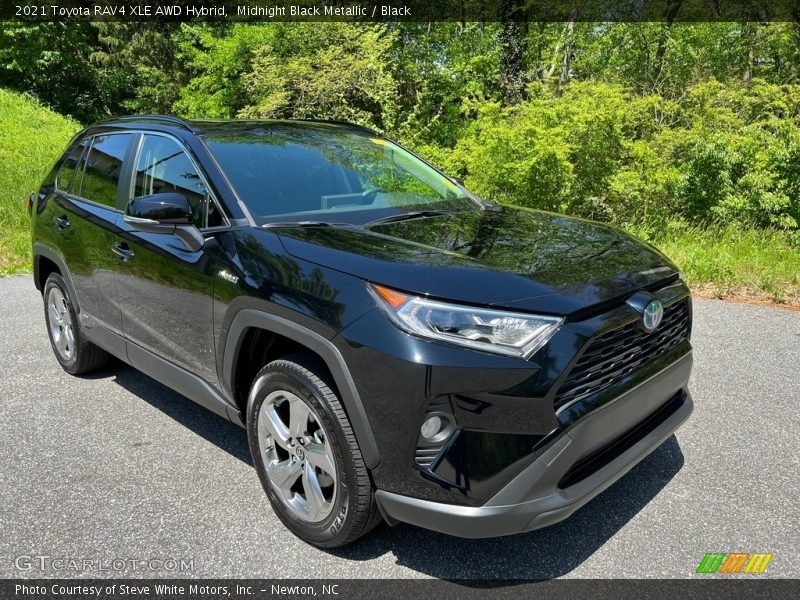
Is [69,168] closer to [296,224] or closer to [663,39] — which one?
[296,224]

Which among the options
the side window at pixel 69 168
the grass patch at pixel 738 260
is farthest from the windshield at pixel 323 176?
the grass patch at pixel 738 260

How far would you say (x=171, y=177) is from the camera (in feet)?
10.8

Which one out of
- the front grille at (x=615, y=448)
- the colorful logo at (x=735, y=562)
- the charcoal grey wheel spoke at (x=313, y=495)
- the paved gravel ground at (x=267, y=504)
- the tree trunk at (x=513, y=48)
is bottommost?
the paved gravel ground at (x=267, y=504)

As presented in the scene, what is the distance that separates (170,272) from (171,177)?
0.57 metres

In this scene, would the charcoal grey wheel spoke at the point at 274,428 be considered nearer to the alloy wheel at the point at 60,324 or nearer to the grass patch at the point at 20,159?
the alloy wheel at the point at 60,324

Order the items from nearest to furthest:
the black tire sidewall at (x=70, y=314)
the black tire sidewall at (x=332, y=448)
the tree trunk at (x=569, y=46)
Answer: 1. the black tire sidewall at (x=332, y=448)
2. the black tire sidewall at (x=70, y=314)
3. the tree trunk at (x=569, y=46)

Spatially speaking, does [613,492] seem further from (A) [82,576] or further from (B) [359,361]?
(A) [82,576]

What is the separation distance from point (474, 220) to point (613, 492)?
1476 mm

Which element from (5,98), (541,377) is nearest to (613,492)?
(541,377)

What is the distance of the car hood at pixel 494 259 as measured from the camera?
2.17 m

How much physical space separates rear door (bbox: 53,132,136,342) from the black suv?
0.11 feet

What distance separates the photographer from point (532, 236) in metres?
2.86

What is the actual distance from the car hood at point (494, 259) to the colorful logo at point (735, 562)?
3.70 feet

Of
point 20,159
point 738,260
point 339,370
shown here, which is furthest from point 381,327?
point 20,159
